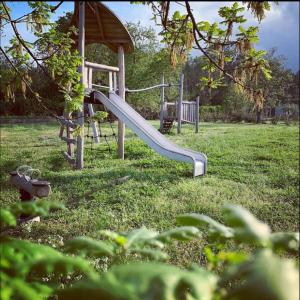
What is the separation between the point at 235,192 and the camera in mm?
6125

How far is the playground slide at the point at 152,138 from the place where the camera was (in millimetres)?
7527

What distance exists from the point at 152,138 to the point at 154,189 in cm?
236

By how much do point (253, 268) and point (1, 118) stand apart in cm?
2349

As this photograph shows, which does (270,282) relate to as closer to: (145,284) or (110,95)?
(145,284)

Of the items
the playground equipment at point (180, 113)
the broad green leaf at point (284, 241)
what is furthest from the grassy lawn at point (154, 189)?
the playground equipment at point (180, 113)

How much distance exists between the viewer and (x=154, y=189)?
620 cm

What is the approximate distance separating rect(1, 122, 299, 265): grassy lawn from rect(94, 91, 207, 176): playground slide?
283mm

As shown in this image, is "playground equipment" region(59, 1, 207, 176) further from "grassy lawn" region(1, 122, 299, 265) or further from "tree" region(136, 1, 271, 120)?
"tree" region(136, 1, 271, 120)

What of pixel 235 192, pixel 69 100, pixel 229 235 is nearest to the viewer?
pixel 229 235

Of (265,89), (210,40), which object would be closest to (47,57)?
(210,40)

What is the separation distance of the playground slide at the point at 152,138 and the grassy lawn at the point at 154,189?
0.28 metres

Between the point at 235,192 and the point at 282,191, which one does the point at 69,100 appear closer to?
the point at 235,192

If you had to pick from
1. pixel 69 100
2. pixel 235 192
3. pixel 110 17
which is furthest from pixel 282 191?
pixel 110 17

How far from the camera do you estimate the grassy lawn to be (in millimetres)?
4613
